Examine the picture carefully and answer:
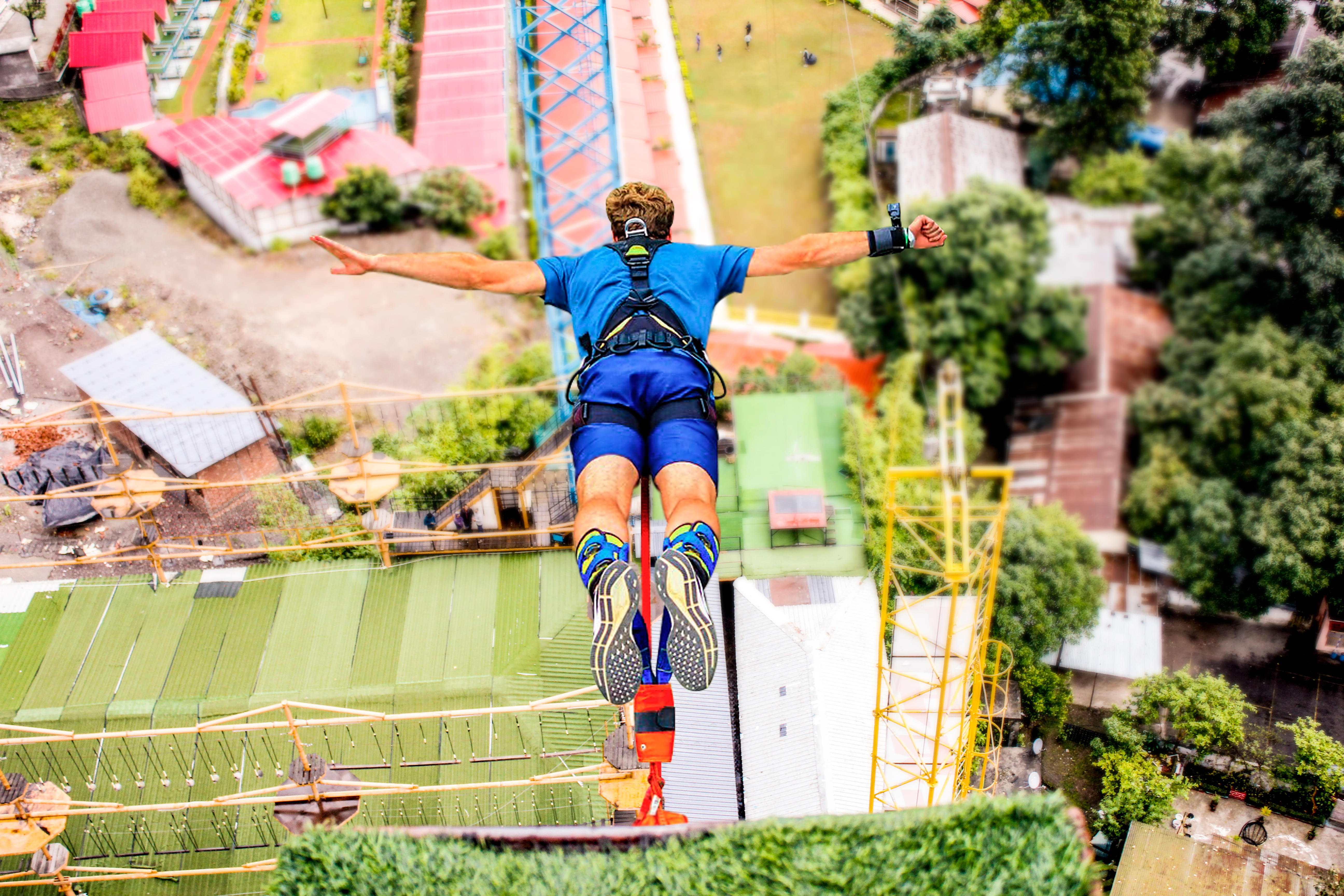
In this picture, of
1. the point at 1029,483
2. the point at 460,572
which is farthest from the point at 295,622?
the point at 1029,483

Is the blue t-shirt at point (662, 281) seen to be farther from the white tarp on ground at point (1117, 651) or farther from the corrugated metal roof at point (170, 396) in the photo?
the white tarp on ground at point (1117, 651)

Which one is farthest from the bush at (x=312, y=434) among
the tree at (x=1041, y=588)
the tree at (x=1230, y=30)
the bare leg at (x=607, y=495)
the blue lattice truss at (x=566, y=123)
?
the tree at (x=1230, y=30)

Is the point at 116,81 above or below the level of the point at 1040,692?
above

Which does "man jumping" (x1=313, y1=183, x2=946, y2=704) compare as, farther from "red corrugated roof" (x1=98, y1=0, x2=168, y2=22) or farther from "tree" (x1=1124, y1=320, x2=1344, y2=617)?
"tree" (x1=1124, y1=320, x2=1344, y2=617)

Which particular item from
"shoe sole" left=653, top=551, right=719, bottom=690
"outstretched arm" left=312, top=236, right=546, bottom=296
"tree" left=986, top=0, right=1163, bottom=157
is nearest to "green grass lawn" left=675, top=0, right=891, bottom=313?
"tree" left=986, top=0, right=1163, bottom=157

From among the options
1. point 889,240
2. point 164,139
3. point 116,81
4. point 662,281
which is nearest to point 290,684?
point 662,281

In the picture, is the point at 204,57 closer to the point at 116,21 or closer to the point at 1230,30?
the point at 116,21

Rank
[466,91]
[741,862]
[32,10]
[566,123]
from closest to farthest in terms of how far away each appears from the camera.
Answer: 1. [741,862]
2. [32,10]
3. [566,123]
4. [466,91]
